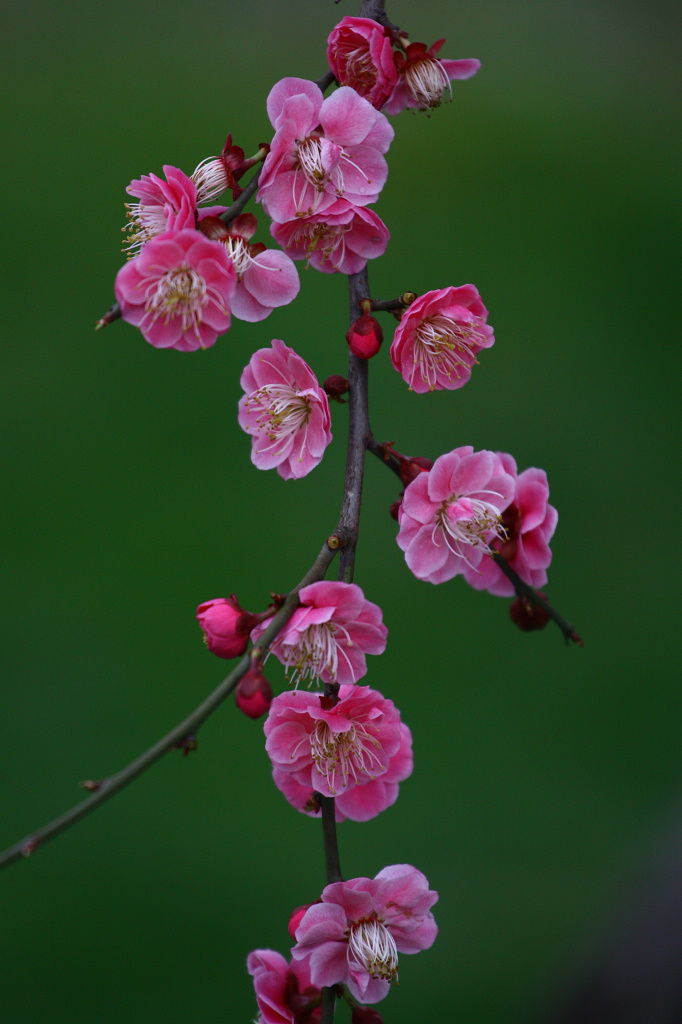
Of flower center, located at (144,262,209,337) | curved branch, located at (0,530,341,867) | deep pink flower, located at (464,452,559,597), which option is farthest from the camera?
deep pink flower, located at (464,452,559,597)

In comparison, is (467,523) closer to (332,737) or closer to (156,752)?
(332,737)

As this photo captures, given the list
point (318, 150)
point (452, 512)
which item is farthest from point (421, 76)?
point (452, 512)

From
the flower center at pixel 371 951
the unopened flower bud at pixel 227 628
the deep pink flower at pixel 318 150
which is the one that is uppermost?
the deep pink flower at pixel 318 150

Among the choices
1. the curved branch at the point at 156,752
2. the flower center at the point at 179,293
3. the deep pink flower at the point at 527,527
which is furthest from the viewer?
the deep pink flower at the point at 527,527

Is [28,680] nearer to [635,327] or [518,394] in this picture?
[518,394]

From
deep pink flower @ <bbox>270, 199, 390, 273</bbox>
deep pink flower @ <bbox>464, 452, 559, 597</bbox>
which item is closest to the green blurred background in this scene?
deep pink flower @ <bbox>464, 452, 559, 597</bbox>

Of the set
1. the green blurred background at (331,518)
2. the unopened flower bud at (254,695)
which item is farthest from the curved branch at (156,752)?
the green blurred background at (331,518)

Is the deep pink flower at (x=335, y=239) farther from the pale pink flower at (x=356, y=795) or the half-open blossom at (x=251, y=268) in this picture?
the pale pink flower at (x=356, y=795)

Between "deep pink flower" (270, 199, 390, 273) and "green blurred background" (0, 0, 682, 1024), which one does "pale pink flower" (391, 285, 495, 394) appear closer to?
"deep pink flower" (270, 199, 390, 273)
